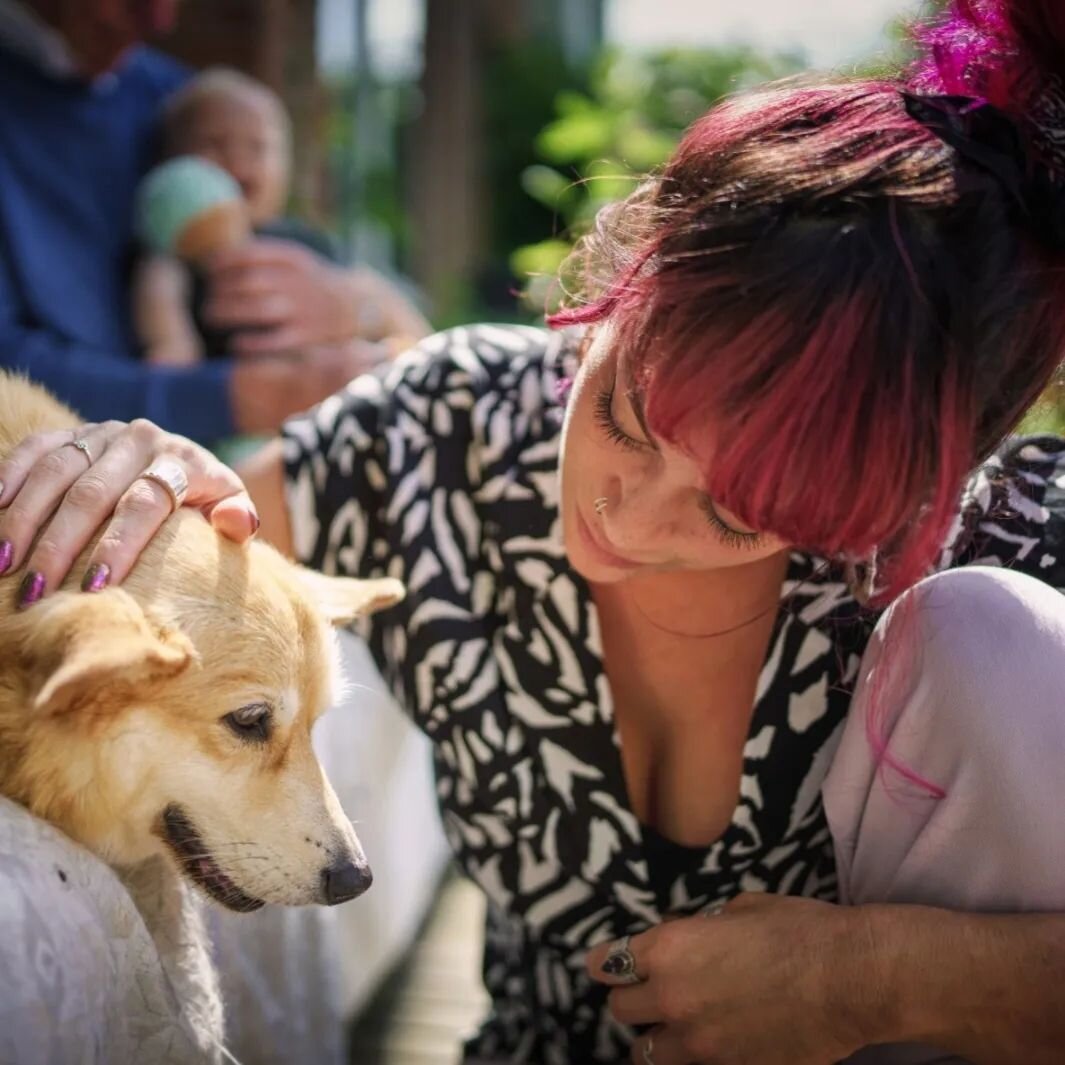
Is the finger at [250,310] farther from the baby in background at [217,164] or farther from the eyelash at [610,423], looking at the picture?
the eyelash at [610,423]

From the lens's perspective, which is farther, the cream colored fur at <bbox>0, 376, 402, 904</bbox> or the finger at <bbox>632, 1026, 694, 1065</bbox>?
the finger at <bbox>632, 1026, 694, 1065</bbox>

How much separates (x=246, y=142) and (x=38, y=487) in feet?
7.26

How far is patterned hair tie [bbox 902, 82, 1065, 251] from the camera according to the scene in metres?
1.19

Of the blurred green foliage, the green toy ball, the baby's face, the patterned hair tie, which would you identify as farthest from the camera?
the blurred green foliage

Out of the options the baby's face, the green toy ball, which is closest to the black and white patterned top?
the green toy ball

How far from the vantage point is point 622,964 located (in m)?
1.47

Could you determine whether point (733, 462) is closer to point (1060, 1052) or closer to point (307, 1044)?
point (1060, 1052)

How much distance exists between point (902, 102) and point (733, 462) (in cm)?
42

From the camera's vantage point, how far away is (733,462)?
3.89ft

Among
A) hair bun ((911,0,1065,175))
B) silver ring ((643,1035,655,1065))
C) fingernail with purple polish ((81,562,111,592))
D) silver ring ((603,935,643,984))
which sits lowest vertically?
silver ring ((643,1035,655,1065))

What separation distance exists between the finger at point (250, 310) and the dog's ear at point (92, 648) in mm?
1873

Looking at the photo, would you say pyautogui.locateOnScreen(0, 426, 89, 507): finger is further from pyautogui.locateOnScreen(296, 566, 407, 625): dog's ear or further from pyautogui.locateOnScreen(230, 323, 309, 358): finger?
pyautogui.locateOnScreen(230, 323, 309, 358): finger

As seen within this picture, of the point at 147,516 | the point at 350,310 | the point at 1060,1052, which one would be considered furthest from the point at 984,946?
the point at 350,310

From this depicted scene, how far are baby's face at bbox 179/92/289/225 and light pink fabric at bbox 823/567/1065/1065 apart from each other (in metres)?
2.33
